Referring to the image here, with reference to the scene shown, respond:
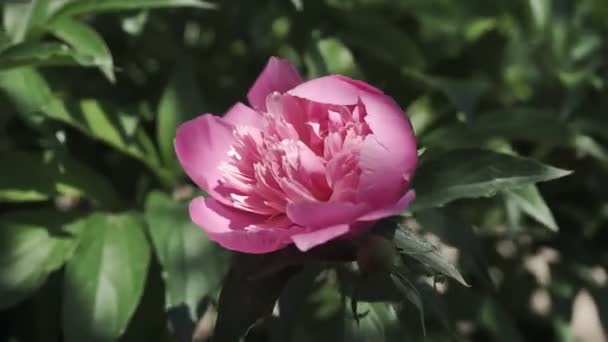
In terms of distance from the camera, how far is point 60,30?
95 cm

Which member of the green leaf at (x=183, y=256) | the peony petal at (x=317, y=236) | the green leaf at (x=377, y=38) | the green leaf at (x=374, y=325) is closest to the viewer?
the peony petal at (x=317, y=236)

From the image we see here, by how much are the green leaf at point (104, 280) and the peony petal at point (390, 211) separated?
307mm

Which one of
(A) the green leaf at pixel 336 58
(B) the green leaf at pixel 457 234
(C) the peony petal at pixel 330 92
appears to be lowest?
(B) the green leaf at pixel 457 234

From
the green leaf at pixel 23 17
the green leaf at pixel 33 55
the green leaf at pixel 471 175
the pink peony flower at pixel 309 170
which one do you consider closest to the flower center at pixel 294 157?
the pink peony flower at pixel 309 170

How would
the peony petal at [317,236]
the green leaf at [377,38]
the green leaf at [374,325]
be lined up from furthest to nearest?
the green leaf at [377,38] → the green leaf at [374,325] → the peony petal at [317,236]

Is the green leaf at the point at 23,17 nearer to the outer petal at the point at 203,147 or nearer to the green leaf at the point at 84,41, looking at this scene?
the green leaf at the point at 84,41

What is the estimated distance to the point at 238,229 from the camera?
2.20ft

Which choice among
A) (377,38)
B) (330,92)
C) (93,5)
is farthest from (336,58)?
(330,92)

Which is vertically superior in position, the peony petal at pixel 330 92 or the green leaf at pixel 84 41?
the peony petal at pixel 330 92

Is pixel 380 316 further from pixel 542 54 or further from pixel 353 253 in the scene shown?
pixel 542 54

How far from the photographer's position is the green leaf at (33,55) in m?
0.84

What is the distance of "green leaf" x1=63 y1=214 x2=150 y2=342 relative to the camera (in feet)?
2.72

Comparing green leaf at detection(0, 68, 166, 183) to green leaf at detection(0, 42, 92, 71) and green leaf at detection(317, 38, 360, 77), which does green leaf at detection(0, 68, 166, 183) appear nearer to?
green leaf at detection(0, 42, 92, 71)

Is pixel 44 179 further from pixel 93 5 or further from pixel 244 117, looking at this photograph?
pixel 244 117
